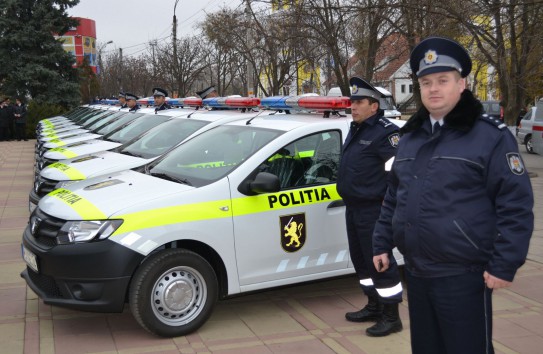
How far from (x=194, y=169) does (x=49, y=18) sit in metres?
28.4

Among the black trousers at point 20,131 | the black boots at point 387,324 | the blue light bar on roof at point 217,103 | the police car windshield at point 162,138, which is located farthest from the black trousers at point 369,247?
the black trousers at point 20,131

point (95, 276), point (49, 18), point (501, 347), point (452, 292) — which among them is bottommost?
point (501, 347)

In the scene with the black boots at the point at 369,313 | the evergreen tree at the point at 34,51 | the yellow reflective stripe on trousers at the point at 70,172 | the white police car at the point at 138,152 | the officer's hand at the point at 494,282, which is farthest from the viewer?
the evergreen tree at the point at 34,51

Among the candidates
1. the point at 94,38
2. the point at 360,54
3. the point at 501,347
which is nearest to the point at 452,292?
the point at 501,347

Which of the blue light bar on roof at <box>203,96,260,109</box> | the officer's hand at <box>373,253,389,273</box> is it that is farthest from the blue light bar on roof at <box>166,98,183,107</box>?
the officer's hand at <box>373,253,389,273</box>

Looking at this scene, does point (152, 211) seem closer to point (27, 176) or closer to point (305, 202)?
point (305, 202)

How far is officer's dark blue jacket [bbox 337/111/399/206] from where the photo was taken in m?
4.49

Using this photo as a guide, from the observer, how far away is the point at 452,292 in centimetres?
280

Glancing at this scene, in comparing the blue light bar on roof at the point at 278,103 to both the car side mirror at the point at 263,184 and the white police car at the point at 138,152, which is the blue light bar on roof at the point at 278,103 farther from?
the car side mirror at the point at 263,184

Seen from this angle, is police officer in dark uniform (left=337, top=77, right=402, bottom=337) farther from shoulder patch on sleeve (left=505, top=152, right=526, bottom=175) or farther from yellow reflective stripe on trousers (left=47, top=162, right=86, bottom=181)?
yellow reflective stripe on trousers (left=47, top=162, right=86, bottom=181)

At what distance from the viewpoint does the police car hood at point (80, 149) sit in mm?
9250

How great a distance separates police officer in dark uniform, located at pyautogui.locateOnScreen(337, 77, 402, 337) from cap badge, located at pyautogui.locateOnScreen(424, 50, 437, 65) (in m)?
1.62

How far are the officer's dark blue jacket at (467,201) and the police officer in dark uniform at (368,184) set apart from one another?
5.05 ft

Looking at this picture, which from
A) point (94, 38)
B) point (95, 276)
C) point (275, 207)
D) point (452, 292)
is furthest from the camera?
point (94, 38)
